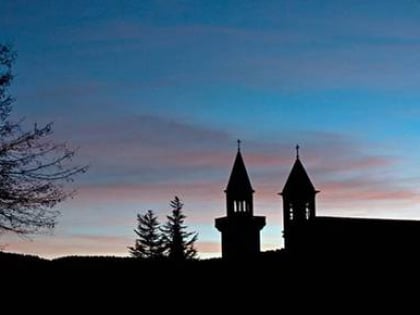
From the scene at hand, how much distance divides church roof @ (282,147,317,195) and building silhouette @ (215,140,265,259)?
2724 millimetres

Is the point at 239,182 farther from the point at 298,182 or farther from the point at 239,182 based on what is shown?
the point at 298,182

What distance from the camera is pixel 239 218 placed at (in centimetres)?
5684

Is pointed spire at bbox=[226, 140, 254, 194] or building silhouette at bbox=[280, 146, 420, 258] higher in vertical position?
pointed spire at bbox=[226, 140, 254, 194]

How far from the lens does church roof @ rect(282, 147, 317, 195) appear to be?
2188 inches

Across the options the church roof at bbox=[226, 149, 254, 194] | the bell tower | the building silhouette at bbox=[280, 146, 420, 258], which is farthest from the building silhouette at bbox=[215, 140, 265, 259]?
the building silhouette at bbox=[280, 146, 420, 258]

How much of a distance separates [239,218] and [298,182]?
473cm

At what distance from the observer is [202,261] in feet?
63.4

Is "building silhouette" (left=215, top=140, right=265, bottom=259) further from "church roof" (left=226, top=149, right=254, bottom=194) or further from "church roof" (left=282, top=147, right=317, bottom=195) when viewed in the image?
"church roof" (left=282, top=147, right=317, bottom=195)

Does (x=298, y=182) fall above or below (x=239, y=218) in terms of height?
above

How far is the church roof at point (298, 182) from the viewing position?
→ 5556 cm

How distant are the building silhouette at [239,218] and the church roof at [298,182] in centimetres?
272

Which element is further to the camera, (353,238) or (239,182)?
(239,182)

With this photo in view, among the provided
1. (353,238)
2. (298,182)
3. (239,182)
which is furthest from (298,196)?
(353,238)

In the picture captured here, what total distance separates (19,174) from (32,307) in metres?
3.07
